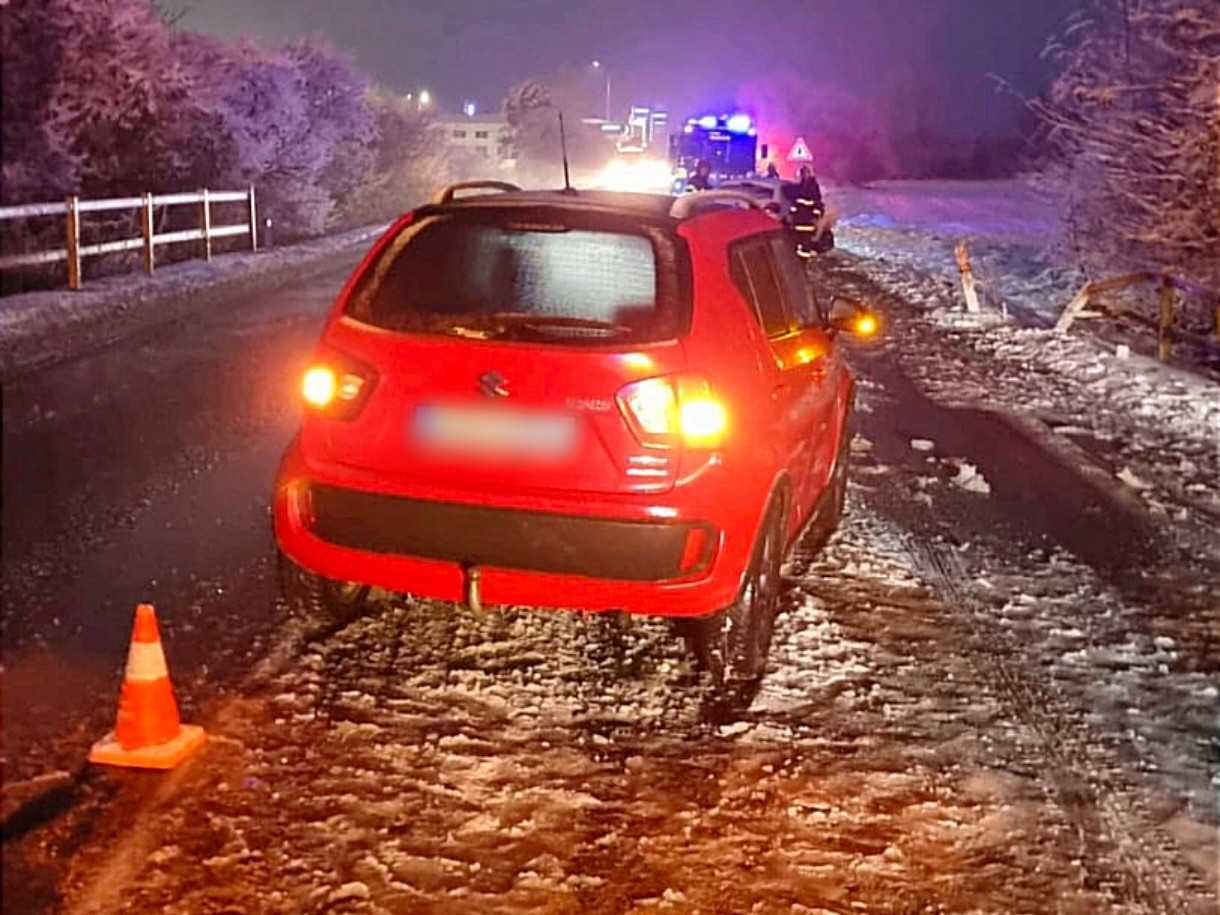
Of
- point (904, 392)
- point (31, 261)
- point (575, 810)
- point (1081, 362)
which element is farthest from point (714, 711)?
point (31, 261)

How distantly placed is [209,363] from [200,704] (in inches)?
339

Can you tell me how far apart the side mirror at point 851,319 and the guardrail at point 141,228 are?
41.0 ft

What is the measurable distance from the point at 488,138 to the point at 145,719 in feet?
254

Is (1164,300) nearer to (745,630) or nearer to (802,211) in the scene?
(745,630)

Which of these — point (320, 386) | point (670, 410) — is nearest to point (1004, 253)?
point (670, 410)

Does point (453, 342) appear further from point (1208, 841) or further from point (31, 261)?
point (31, 261)

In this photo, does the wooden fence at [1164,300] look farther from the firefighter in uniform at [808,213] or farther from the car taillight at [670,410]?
the firefighter in uniform at [808,213]

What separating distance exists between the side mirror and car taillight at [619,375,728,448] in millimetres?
2128

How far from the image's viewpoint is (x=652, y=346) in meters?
4.80

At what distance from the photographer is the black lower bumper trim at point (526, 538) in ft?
15.7

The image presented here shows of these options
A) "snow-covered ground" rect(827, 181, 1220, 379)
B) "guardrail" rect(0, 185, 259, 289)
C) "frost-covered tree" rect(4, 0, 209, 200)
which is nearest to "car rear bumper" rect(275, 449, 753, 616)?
"frost-covered tree" rect(4, 0, 209, 200)

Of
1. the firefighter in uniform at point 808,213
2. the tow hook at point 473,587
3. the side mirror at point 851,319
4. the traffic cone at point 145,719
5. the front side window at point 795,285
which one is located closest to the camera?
the traffic cone at point 145,719

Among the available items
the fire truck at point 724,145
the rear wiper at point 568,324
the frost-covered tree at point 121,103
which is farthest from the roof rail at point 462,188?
the fire truck at point 724,145

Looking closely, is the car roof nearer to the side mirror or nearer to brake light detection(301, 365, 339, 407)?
brake light detection(301, 365, 339, 407)
